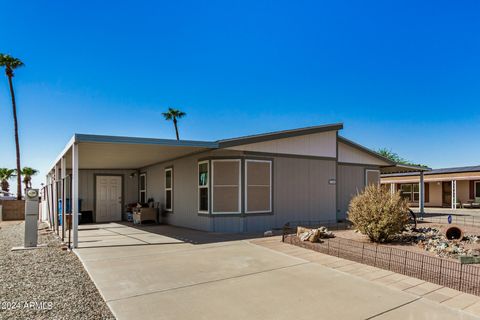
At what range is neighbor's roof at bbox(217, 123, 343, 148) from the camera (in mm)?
8859

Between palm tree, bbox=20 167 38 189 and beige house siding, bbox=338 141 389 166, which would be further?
palm tree, bbox=20 167 38 189

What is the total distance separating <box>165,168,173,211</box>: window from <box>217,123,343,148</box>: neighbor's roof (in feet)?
13.0

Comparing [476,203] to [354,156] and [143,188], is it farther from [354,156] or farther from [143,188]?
[143,188]

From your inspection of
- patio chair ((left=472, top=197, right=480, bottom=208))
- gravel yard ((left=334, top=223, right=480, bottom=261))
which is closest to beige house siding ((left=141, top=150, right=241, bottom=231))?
gravel yard ((left=334, top=223, right=480, bottom=261))

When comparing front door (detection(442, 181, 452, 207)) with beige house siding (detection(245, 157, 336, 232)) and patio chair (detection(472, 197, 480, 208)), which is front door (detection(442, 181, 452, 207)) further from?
beige house siding (detection(245, 157, 336, 232))

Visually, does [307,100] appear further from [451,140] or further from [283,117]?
[451,140]

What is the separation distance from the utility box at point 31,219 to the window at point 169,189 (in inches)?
191

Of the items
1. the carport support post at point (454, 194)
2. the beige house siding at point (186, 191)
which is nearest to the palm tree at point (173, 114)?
the beige house siding at point (186, 191)

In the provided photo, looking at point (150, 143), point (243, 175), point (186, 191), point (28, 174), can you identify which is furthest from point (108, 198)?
point (28, 174)

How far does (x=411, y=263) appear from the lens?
5426 mm

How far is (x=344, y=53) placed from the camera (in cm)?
1359

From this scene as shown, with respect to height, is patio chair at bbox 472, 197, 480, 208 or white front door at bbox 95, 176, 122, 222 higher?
white front door at bbox 95, 176, 122, 222

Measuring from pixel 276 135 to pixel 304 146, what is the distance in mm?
1491

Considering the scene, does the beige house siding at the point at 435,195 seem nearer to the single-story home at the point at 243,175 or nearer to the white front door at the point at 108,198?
the single-story home at the point at 243,175
